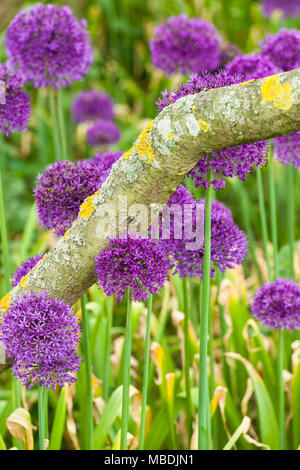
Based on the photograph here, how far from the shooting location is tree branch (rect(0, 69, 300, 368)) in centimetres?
112

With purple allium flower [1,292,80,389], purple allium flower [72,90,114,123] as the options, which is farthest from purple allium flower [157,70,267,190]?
purple allium flower [72,90,114,123]

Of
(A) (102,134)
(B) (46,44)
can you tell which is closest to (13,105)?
(B) (46,44)

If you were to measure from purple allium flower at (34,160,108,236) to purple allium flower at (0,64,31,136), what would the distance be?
0.28 meters

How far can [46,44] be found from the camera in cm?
212

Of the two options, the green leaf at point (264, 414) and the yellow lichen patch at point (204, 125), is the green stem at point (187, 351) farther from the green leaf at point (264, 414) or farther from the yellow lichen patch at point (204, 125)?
the yellow lichen patch at point (204, 125)

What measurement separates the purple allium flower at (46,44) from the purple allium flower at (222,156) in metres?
0.97

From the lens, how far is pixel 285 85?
3.61 ft

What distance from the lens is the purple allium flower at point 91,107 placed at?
13.6 ft

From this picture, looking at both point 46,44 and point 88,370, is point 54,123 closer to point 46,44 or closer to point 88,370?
point 46,44

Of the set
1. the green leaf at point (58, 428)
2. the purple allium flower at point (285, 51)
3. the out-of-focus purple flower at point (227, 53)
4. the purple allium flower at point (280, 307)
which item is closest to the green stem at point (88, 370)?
the green leaf at point (58, 428)

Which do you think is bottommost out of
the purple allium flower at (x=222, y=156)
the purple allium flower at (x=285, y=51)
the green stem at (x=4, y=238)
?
the green stem at (x=4, y=238)

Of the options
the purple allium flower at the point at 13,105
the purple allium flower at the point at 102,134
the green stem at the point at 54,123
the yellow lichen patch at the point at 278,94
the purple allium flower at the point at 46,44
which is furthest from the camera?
the purple allium flower at the point at 102,134

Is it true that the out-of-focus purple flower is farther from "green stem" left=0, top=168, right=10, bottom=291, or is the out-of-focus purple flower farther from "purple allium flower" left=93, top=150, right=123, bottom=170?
"green stem" left=0, top=168, right=10, bottom=291
